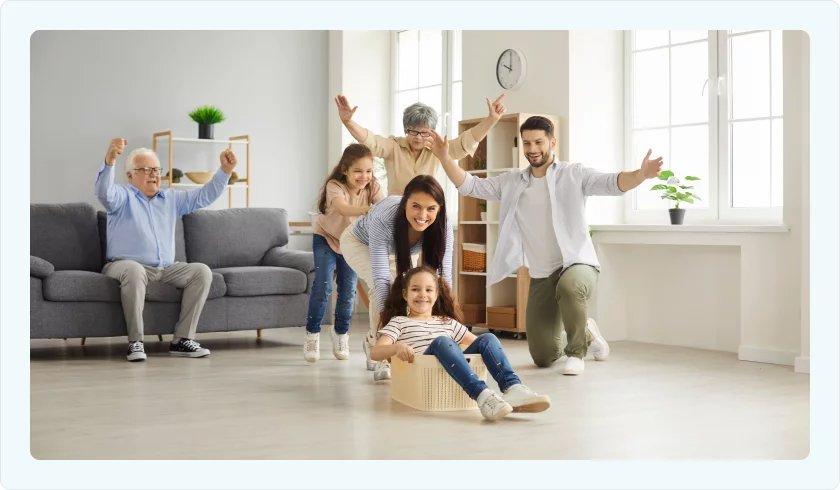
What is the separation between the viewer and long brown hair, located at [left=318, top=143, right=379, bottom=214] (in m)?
4.25

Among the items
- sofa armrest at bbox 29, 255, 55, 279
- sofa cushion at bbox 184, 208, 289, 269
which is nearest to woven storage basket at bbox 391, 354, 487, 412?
sofa armrest at bbox 29, 255, 55, 279

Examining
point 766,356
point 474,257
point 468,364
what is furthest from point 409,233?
point 474,257

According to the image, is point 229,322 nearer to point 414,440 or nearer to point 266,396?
point 266,396

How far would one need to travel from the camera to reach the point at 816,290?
2.33m

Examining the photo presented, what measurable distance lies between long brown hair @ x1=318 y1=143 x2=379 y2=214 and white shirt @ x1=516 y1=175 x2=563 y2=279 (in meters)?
0.73

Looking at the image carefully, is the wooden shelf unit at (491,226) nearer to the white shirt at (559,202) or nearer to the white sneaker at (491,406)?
the white shirt at (559,202)

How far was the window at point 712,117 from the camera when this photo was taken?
5223mm

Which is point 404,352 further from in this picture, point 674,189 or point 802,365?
point 674,189

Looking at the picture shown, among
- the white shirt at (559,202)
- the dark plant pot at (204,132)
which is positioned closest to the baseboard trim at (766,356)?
the white shirt at (559,202)

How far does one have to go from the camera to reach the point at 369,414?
10.7 feet

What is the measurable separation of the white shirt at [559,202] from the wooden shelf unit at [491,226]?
1225 mm

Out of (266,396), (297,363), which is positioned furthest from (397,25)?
(297,363)

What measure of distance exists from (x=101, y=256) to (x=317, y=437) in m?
2.87

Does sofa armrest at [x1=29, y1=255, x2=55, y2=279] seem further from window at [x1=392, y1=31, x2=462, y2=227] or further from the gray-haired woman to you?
window at [x1=392, y1=31, x2=462, y2=227]
